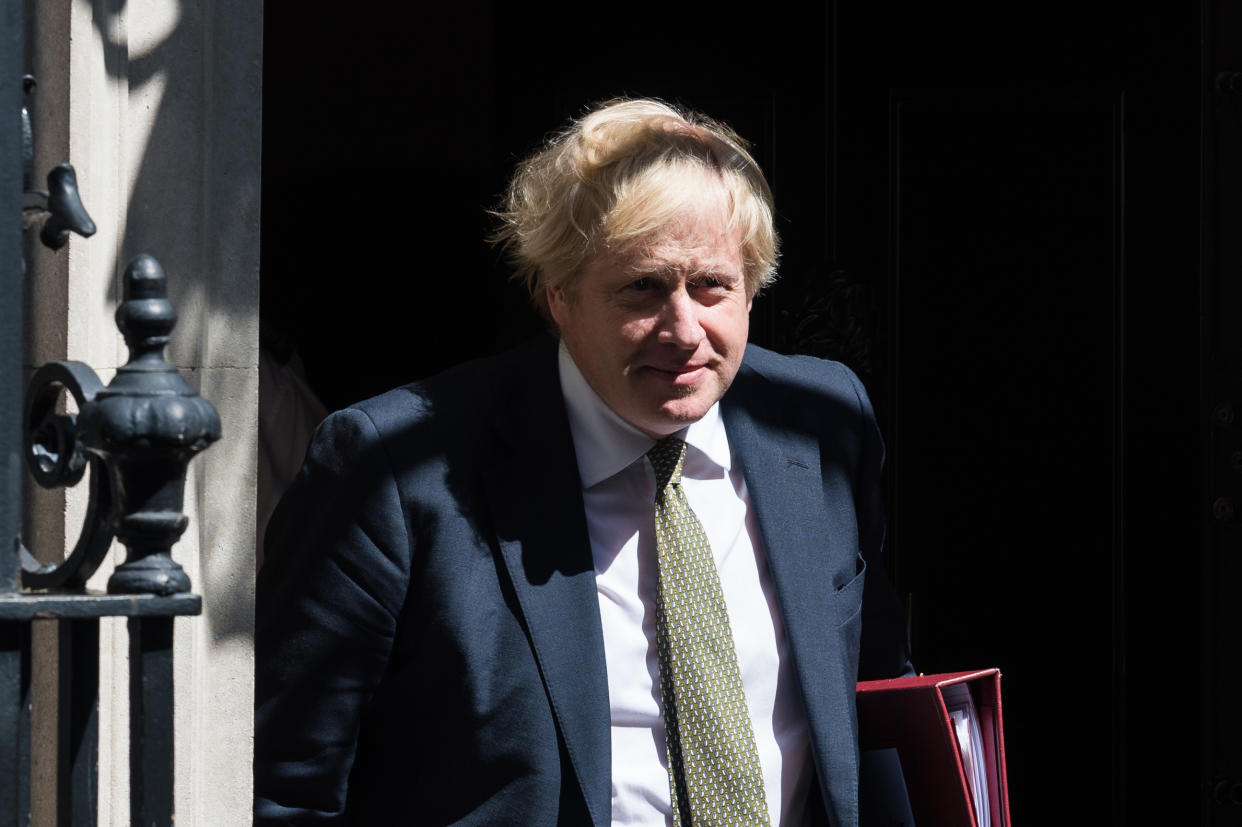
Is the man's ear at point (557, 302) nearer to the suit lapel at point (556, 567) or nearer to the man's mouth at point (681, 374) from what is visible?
the suit lapel at point (556, 567)

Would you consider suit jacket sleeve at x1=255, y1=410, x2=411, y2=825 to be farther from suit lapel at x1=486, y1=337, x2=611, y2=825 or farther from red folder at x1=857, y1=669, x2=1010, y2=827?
red folder at x1=857, y1=669, x2=1010, y2=827

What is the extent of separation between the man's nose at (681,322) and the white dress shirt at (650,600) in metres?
0.19

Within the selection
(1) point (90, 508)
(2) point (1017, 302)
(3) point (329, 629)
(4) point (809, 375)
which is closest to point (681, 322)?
(4) point (809, 375)

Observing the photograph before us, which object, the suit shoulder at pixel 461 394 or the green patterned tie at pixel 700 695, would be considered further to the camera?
the suit shoulder at pixel 461 394

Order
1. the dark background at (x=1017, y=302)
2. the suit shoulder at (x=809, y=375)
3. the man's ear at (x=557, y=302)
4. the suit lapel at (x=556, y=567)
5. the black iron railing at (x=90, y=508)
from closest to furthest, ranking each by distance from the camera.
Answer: the black iron railing at (x=90, y=508)
the suit lapel at (x=556, y=567)
the man's ear at (x=557, y=302)
the suit shoulder at (x=809, y=375)
the dark background at (x=1017, y=302)

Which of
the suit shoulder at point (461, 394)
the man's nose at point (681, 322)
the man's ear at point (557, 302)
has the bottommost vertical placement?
the suit shoulder at point (461, 394)

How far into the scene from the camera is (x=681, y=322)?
216 centimetres

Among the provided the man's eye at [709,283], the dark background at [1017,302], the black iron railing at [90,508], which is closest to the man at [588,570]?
the man's eye at [709,283]

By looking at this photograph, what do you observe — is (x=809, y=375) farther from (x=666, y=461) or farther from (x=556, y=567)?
(x=556, y=567)

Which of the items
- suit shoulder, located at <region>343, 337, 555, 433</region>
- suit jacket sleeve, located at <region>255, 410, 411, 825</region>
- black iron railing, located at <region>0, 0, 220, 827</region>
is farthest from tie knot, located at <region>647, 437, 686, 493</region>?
black iron railing, located at <region>0, 0, 220, 827</region>

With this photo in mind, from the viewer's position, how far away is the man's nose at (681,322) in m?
2.15

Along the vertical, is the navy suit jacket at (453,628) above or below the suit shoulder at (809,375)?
below

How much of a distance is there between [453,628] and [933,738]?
2.38ft

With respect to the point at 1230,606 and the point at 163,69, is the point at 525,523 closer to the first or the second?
the point at 163,69
